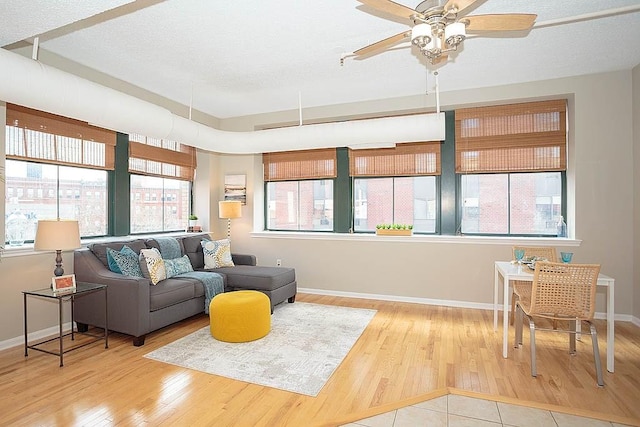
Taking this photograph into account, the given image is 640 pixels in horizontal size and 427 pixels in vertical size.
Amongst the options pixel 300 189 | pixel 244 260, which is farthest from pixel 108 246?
pixel 300 189

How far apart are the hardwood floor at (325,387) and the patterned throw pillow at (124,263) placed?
67cm

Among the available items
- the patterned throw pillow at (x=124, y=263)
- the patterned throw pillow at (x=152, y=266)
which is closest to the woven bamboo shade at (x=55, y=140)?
the patterned throw pillow at (x=124, y=263)

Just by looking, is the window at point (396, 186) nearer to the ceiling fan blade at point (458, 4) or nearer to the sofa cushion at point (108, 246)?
the sofa cushion at point (108, 246)

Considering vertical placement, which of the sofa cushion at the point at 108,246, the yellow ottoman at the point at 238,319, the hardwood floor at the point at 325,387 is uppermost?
the sofa cushion at the point at 108,246

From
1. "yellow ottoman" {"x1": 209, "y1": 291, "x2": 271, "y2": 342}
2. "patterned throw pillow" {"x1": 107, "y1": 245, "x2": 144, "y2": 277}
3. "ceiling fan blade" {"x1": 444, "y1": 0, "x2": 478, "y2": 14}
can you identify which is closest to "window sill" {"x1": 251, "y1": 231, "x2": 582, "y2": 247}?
"yellow ottoman" {"x1": 209, "y1": 291, "x2": 271, "y2": 342}

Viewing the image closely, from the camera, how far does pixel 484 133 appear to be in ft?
16.4

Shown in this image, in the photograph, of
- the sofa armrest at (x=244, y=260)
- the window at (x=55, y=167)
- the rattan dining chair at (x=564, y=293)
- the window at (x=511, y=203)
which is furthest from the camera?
the sofa armrest at (x=244, y=260)

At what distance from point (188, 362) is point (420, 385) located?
6.42ft

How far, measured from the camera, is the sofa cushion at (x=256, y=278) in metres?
4.56

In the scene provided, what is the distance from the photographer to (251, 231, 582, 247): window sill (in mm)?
4531

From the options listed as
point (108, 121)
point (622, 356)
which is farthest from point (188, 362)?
point (622, 356)

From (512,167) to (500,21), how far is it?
123 inches

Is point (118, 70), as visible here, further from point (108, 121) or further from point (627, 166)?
point (627, 166)

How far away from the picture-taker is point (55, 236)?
3.31 metres
